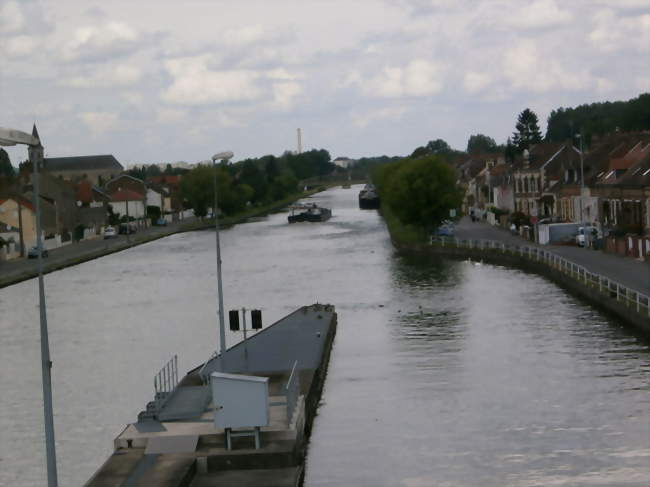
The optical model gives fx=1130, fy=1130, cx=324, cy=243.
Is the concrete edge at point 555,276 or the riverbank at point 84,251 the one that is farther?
the riverbank at point 84,251

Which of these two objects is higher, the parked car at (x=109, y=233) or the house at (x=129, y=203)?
the house at (x=129, y=203)

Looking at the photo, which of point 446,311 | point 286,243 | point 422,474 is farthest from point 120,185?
point 422,474

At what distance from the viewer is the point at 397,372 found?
37344mm

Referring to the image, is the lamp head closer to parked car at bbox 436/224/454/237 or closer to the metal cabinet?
the metal cabinet

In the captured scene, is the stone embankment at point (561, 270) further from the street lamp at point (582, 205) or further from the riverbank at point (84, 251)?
the riverbank at point (84, 251)

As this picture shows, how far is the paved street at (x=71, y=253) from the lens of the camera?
7962 cm

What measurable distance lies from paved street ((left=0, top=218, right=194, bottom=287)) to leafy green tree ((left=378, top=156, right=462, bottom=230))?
2700 cm

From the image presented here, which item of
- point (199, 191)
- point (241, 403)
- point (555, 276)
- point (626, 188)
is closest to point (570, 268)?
point (555, 276)

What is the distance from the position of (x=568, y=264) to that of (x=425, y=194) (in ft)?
118

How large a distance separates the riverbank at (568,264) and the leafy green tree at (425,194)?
2.06 m

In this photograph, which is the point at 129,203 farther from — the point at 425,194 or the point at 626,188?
the point at 626,188

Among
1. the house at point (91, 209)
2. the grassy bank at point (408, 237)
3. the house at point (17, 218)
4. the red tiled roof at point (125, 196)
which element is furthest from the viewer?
the red tiled roof at point (125, 196)

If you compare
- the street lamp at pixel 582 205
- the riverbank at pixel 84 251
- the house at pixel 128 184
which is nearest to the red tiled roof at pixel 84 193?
the riverbank at pixel 84 251

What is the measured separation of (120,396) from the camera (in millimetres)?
35438
